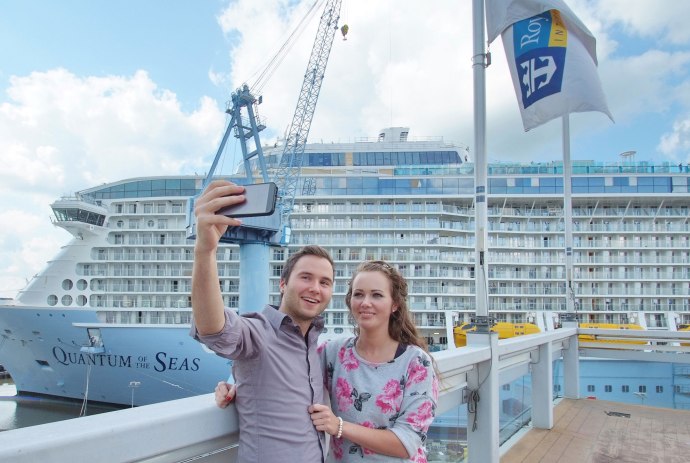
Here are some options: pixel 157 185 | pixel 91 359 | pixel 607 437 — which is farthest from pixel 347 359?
pixel 157 185

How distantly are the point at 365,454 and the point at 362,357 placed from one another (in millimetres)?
325

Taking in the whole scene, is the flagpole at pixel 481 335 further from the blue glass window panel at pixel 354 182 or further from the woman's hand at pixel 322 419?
the blue glass window panel at pixel 354 182

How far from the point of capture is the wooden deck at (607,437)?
3901 mm

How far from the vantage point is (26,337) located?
20.9 meters

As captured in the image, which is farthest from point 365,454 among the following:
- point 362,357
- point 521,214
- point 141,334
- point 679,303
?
point 679,303

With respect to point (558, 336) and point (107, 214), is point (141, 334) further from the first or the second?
point (558, 336)

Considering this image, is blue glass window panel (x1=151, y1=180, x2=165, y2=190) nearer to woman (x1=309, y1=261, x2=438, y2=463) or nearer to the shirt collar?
woman (x1=309, y1=261, x2=438, y2=463)

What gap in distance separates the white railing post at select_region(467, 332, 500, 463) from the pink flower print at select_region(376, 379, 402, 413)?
1.62 m

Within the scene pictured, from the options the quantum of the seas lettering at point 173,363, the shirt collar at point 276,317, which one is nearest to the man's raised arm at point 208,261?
the shirt collar at point 276,317

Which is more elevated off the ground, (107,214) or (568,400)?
(107,214)

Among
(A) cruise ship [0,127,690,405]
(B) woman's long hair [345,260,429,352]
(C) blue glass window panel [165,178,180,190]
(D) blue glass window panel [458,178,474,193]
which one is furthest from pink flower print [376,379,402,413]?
(C) blue glass window panel [165,178,180,190]

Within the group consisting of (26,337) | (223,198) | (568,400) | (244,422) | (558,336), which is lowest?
(26,337)

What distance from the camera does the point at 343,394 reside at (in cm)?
A: 160

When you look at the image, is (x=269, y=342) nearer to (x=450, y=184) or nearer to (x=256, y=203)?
(x=256, y=203)
